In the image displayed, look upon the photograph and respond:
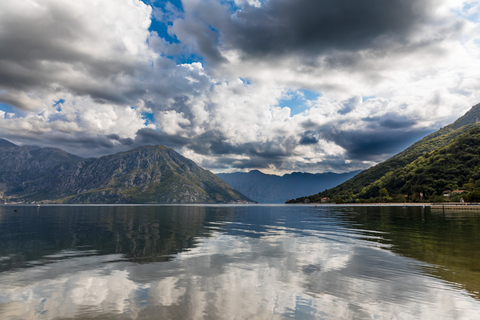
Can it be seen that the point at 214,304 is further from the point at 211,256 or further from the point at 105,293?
the point at 211,256

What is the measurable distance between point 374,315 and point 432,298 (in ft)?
18.1

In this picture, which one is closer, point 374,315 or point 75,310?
point 374,315

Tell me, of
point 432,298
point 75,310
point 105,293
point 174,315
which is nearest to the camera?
point 174,315

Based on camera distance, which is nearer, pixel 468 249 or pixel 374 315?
pixel 374 315

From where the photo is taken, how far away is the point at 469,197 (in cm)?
18175

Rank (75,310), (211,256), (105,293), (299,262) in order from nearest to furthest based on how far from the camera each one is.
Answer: (75,310)
(105,293)
(299,262)
(211,256)

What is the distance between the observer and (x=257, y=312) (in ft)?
44.8

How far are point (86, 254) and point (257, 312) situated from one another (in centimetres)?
2567

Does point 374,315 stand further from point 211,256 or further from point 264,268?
point 211,256

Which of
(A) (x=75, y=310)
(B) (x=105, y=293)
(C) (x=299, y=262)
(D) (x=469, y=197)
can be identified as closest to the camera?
(A) (x=75, y=310)

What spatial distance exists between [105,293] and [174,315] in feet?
23.0

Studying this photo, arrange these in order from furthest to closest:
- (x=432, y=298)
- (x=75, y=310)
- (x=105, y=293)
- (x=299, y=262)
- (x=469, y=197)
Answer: (x=469, y=197) → (x=299, y=262) → (x=105, y=293) → (x=432, y=298) → (x=75, y=310)

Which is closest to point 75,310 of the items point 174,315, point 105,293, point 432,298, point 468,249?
point 105,293

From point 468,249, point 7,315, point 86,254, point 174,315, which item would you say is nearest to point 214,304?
point 174,315
